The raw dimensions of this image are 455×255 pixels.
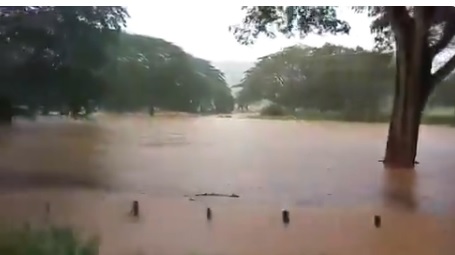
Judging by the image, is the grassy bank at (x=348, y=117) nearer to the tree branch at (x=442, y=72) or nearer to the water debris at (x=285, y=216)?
the tree branch at (x=442, y=72)

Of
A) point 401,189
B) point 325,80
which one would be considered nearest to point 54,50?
point 325,80

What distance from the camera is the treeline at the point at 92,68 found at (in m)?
1.38

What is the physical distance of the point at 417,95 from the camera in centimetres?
134

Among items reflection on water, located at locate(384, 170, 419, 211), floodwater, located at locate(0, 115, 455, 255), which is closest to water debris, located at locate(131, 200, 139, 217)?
floodwater, located at locate(0, 115, 455, 255)

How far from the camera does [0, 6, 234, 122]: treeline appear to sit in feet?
4.52

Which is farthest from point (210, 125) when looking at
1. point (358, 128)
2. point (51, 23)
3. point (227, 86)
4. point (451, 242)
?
point (451, 242)

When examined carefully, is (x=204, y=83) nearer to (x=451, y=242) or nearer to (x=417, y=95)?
(x=417, y=95)

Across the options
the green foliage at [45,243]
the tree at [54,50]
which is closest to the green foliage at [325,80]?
the tree at [54,50]

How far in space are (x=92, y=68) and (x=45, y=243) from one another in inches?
16.0

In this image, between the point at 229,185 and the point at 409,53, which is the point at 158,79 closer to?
the point at 229,185

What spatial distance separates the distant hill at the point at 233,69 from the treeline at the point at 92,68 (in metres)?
0.01

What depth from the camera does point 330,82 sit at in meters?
1.35

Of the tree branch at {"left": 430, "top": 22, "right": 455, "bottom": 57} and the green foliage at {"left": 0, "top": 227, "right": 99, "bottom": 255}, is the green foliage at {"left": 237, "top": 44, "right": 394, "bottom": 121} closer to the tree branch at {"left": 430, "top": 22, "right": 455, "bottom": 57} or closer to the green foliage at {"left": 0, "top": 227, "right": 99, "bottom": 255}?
the tree branch at {"left": 430, "top": 22, "right": 455, "bottom": 57}

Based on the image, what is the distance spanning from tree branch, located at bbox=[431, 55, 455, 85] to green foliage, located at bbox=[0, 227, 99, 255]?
0.83 m
